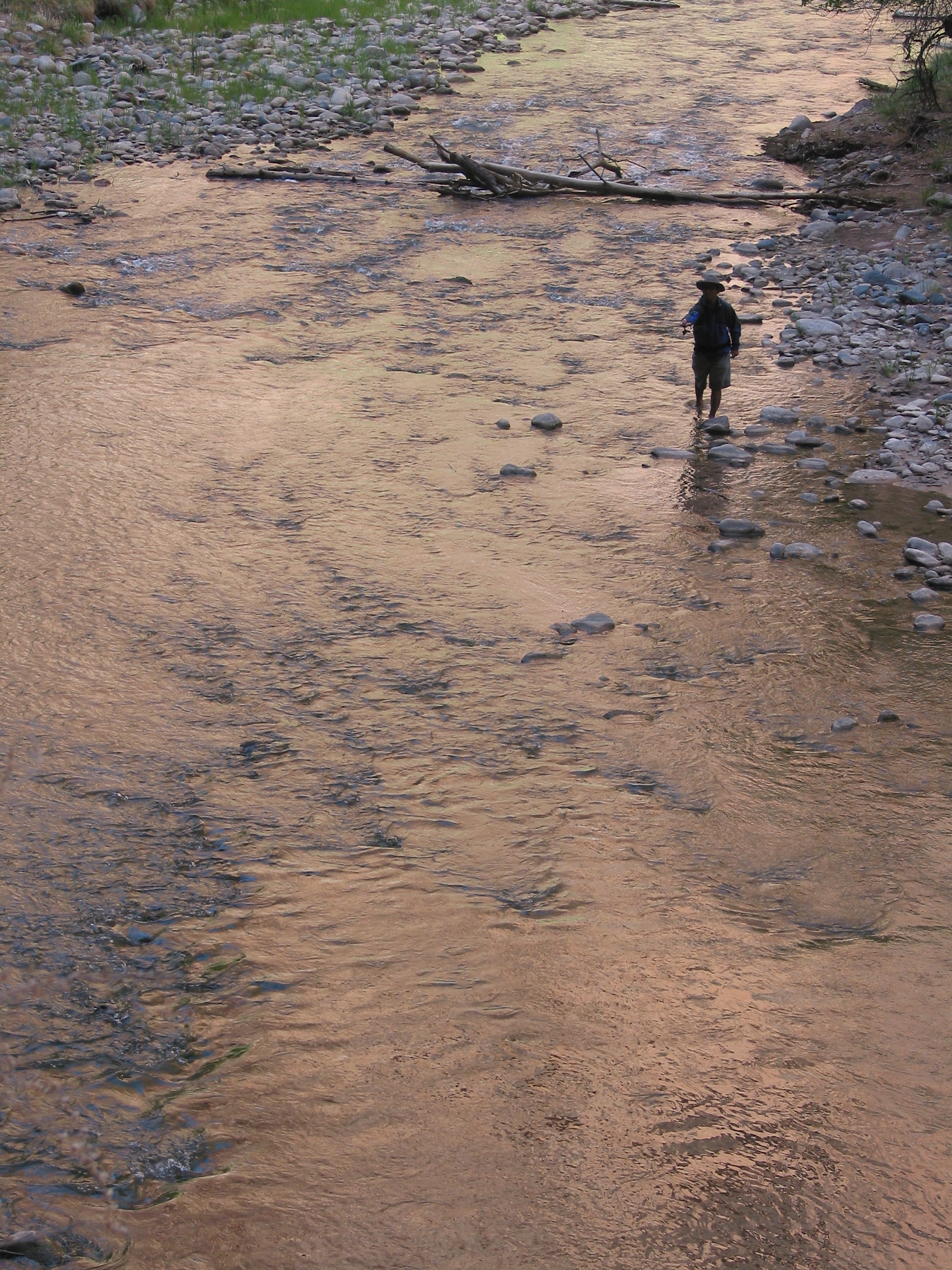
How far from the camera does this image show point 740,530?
6836mm

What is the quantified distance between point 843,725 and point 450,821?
1.90m

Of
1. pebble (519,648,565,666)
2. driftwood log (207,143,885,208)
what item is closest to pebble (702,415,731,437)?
pebble (519,648,565,666)

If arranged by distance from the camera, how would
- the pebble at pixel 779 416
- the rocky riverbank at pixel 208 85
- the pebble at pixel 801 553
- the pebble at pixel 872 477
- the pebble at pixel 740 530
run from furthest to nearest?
the rocky riverbank at pixel 208 85 → the pebble at pixel 779 416 → the pebble at pixel 872 477 → the pebble at pixel 740 530 → the pebble at pixel 801 553

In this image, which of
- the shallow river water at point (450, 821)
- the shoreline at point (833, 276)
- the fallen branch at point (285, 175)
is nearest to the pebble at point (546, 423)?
the shallow river water at point (450, 821)

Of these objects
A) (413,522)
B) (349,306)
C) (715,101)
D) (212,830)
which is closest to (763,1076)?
(212,830)

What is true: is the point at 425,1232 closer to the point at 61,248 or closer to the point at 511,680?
the point at 511,680

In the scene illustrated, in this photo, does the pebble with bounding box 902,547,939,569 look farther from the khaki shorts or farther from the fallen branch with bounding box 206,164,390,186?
the fallen branch with bounding box 206,164,390,186

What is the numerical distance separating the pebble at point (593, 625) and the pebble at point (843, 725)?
125 cm

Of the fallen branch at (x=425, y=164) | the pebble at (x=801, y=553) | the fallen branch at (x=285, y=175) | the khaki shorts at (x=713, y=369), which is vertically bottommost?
the pebble at (x=801, y=553)

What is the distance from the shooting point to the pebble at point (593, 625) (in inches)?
Result: 232

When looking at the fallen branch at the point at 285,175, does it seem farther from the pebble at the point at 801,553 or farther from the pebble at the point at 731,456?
the pebble at the point at 801,553

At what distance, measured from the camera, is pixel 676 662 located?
18.6ft

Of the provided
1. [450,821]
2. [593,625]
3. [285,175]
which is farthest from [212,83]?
[450,821]

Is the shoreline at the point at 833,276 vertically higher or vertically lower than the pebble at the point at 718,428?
higher
